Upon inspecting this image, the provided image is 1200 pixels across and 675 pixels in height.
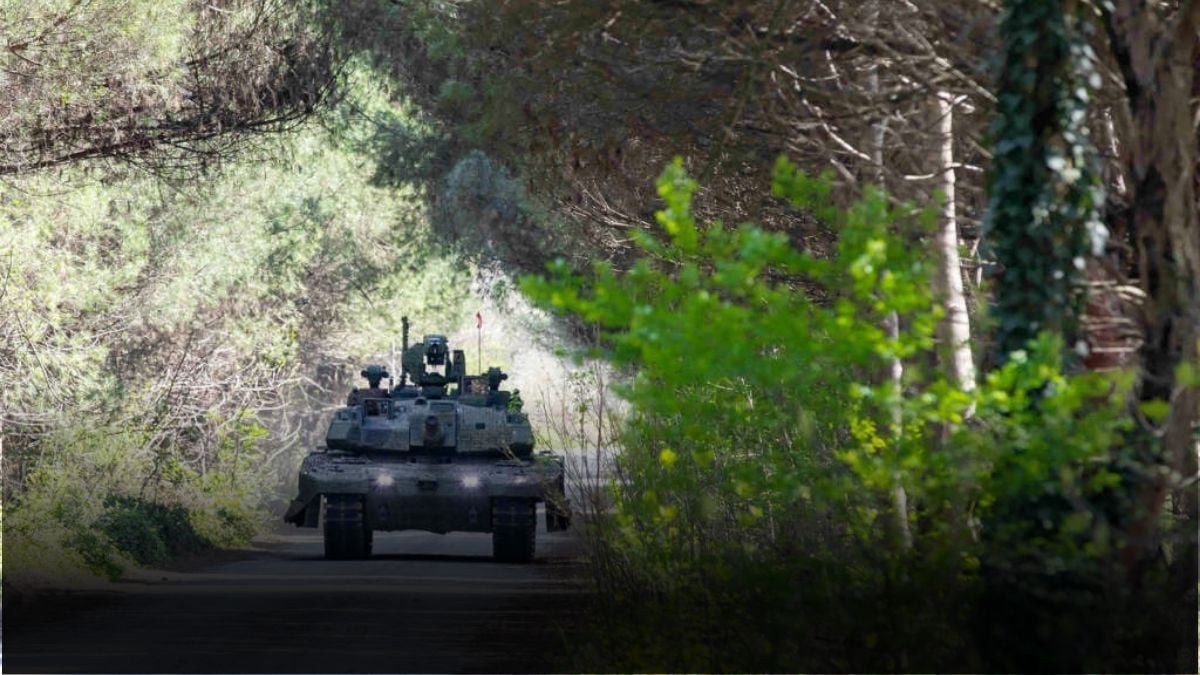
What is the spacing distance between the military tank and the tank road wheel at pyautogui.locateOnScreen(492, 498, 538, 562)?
0.5 inches

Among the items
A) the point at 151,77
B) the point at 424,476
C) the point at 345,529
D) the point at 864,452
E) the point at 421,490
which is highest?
the point at 151,77

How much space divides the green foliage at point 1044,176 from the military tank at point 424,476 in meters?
15.1

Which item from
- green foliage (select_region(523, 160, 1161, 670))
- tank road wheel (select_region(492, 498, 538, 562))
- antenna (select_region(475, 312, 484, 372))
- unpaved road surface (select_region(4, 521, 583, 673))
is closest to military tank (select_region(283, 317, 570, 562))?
tank road wheel (select_region(492, 498, 538, 562))

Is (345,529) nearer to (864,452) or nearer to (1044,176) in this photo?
(864,452)

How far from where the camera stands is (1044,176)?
10555mm

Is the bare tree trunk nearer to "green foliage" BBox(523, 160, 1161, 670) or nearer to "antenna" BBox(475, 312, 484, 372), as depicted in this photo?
"green foliage" BBox(523, 160, 1161, 670)

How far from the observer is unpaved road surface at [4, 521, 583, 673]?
49.5 ft

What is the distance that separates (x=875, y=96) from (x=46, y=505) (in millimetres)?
14548

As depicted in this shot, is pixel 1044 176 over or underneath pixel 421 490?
over

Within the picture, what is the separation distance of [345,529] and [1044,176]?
1792 centimetres

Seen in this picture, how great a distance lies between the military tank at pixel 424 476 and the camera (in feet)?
88.1

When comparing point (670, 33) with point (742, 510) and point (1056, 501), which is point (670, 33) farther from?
point (1056, 501)

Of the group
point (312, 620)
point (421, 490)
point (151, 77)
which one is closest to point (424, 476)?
point (421, 490)

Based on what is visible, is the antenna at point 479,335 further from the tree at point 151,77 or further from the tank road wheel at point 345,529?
the tree at point 151,77
